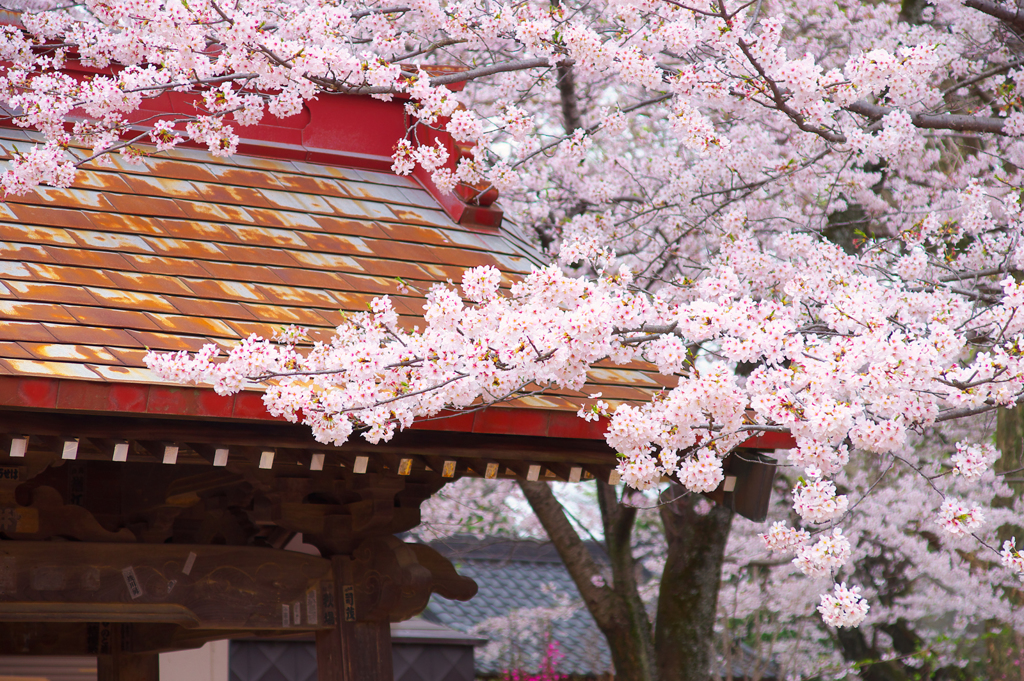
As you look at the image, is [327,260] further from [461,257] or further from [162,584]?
[162,584]

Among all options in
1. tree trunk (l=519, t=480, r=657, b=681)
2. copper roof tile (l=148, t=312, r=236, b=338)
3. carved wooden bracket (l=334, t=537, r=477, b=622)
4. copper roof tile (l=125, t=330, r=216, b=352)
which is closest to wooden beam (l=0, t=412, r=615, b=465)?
copper roof tile (l=125, t=330, r=216, b=352)

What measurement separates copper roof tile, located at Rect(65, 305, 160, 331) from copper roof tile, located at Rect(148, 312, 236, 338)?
0.04m

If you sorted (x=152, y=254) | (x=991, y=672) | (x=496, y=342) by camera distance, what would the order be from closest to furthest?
1. (x=496, y=342)
2. (x=152, y=254)
3. (x=991, y=672)

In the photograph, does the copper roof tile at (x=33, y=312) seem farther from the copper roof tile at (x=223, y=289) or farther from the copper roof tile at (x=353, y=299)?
the copper roof tile at (x=353, y=299)

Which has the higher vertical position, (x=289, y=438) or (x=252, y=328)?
(x=252, y=328)

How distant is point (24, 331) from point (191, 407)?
0.62 m

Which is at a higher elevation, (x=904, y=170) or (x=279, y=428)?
(x=904, y=170)

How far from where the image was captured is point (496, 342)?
10.5ft

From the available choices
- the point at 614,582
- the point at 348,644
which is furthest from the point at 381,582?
the point at 614,582

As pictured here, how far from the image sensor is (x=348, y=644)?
4117mm

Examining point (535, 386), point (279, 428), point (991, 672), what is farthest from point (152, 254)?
point (991, 672)

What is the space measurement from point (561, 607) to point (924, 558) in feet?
13.6

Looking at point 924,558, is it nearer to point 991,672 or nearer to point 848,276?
point 991,672

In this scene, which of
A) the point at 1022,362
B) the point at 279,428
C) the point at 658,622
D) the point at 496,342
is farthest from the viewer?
the point at 658,622
